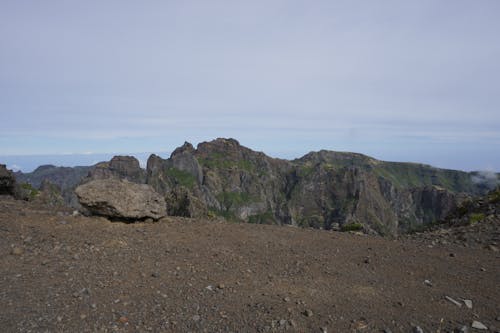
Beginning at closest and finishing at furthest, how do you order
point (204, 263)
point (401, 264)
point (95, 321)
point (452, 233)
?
point (95, 321) → point (204, 263) → point (401, 264) → point (452, 233)

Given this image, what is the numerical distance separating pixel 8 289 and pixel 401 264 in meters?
13.0

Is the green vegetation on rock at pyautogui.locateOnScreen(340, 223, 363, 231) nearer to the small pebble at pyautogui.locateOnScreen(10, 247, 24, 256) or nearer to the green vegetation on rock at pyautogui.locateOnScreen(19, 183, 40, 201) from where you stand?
the small pebble at pyautogui.locateOnScreen(10, 247, 24, 256)

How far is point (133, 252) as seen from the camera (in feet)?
45.6

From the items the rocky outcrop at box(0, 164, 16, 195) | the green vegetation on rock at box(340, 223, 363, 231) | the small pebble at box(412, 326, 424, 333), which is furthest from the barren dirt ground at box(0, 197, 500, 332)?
the green vegetation on rock at box(340, 223, 363, 231)

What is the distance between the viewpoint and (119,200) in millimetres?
17250

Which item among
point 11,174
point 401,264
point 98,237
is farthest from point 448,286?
point 11,174

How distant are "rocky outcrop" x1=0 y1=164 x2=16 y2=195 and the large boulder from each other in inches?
354

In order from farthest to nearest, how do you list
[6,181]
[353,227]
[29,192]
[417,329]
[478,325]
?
[29,192]
[353,227]
[6,181]
[478,325]
[417,329]

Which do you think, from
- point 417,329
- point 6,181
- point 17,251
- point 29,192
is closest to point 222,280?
point 417,329

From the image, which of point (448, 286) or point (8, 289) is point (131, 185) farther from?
point (448, 286)

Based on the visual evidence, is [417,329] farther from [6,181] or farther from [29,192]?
[29,192]

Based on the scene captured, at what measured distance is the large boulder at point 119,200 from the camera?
17047 mm

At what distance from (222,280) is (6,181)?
710 inches

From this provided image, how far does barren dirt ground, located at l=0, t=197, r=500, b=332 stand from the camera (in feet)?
31.3
